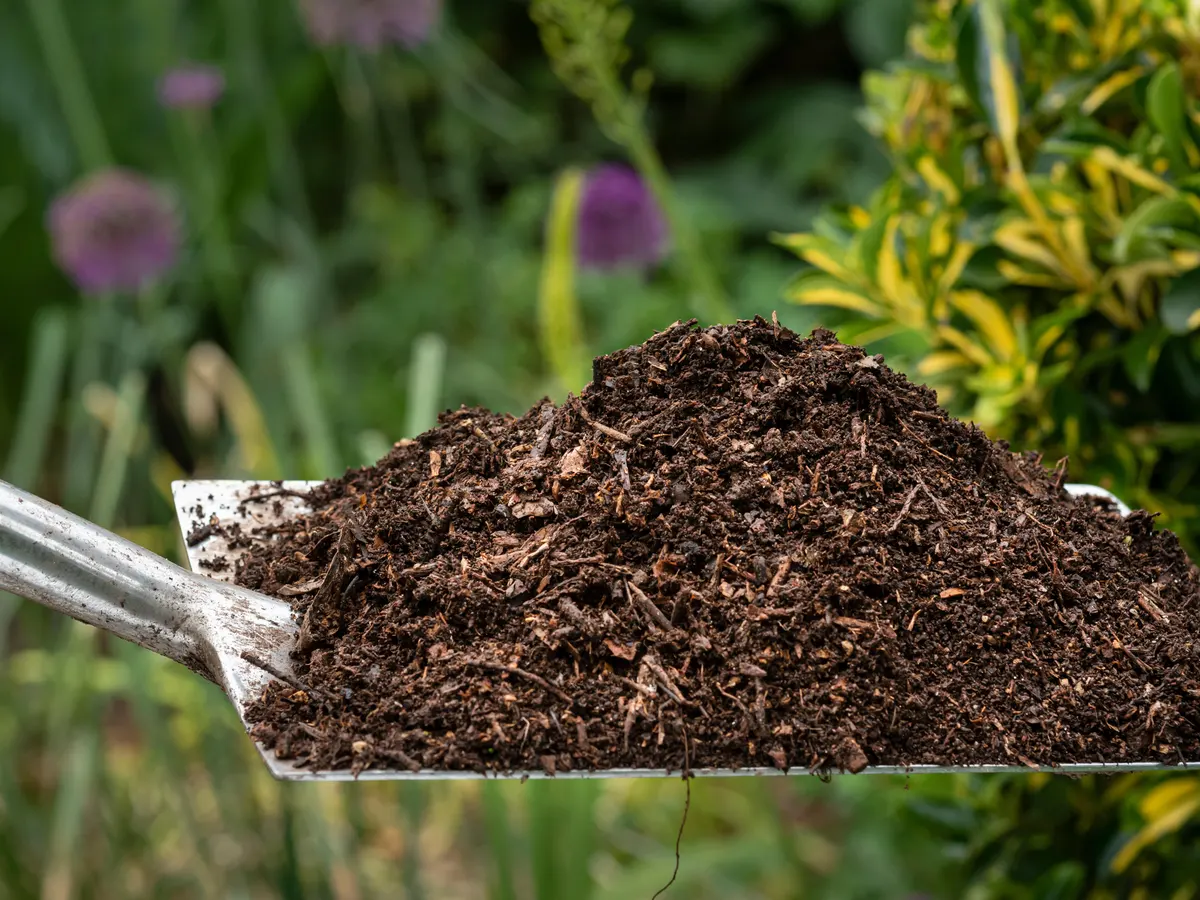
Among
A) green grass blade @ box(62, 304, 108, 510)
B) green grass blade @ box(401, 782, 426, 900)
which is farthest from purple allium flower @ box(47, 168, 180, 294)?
green grass blade @ box(401, 782, 426, 900)

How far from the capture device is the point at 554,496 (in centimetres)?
87

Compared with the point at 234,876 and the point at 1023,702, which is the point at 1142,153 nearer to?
the point at 1023,702

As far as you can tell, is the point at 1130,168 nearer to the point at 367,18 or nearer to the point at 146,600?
the point at 146,600

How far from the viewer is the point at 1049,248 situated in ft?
3.51

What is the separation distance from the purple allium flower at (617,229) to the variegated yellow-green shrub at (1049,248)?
3.73 ft

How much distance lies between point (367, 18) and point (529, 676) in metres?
1.89

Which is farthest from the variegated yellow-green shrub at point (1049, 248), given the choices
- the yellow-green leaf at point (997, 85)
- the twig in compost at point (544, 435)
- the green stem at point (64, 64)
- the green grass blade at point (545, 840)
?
the green stem at point (64, 64)

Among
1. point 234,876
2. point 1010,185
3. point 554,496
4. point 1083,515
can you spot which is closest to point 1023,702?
point 1083,515

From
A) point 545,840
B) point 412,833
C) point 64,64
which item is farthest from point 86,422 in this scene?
Answer: point 545,840

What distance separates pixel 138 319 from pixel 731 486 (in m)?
2.20

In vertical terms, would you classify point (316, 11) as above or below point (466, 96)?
below

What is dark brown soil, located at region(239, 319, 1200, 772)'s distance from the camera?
2.53 ft

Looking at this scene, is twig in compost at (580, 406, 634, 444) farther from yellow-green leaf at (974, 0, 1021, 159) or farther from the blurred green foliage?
yellow-green leaf at (974, 0, 1021, 159)

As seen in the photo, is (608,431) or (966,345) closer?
(608,431)
